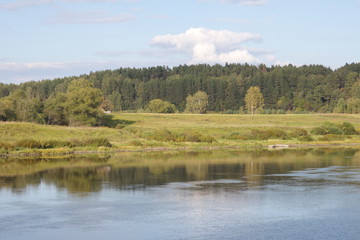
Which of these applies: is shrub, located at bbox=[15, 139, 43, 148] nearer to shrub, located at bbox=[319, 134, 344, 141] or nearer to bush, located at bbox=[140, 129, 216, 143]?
bush, located at bbox=[140, 129, 216, 143]

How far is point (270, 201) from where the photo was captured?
117 feet

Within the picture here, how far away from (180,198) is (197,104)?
136 m

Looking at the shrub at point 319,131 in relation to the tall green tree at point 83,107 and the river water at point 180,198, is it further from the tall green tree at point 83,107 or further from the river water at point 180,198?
the tall green tree at point 83,107

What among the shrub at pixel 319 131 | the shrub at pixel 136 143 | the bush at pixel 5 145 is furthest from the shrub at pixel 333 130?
the bush at pixel 5 145

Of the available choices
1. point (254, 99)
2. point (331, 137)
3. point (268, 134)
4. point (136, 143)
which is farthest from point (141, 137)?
point (254, 99)

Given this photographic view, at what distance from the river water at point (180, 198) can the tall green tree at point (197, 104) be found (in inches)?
4340

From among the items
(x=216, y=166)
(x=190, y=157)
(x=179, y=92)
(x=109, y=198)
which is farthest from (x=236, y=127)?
(x=179, y=92)

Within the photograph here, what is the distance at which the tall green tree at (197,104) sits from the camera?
172925mm

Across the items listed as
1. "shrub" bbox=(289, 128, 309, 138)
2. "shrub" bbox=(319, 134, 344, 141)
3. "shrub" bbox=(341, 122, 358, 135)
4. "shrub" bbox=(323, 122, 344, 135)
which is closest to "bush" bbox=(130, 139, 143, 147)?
"shrub" bbox=(289, 128, 309, 138)

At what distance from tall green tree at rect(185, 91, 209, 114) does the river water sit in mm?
110230

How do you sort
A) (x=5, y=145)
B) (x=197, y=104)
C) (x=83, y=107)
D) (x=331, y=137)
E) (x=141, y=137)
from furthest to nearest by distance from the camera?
(x=197, y=104) → (x=83, y=107) → (x=331, y=137) → (x=141, y=137) → (x=5, y=145)

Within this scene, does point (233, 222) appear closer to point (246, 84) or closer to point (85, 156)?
point (85, 156)

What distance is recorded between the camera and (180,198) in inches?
1459

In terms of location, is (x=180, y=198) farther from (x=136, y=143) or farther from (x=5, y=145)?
(x=136, y=143)
